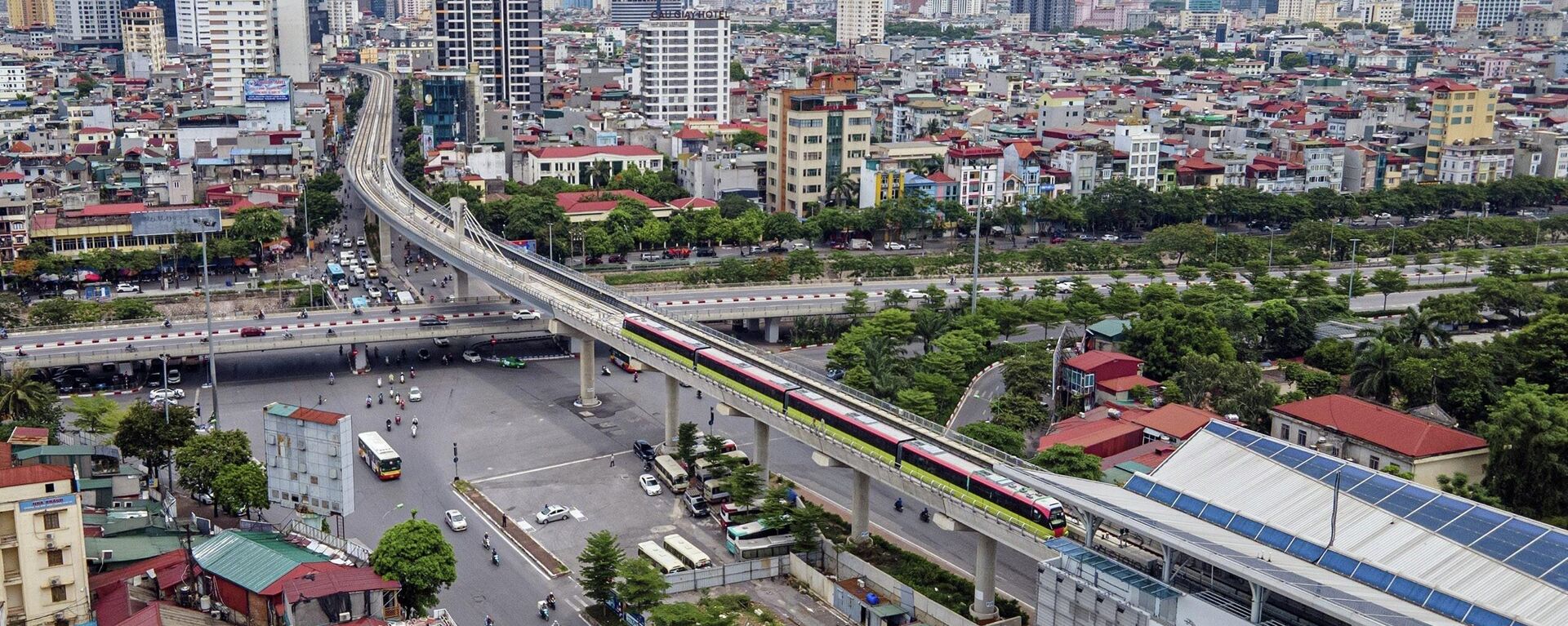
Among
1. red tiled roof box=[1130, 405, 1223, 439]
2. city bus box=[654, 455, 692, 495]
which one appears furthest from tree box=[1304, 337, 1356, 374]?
city bus box=[654, 455, 692, 495]

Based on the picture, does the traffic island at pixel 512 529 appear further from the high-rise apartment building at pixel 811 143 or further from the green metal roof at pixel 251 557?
the high-rise apartment building at pixel 811 143

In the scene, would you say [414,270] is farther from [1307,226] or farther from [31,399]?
[1307,226]

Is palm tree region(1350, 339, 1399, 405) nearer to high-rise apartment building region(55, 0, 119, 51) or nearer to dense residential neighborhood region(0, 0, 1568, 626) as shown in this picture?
dense residential neighborhood region(0, 0, 1568, 626)

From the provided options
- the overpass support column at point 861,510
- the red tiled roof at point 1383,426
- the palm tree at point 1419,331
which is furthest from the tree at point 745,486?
the palm tree at point 1419,331

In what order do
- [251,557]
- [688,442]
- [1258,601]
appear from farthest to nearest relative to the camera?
1. [688,442]
2. [251,557]
3. [1258,601]

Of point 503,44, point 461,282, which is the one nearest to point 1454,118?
point 461,282

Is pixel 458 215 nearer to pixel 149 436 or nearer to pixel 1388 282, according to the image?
pixel 149 436

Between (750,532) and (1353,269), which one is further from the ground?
(1353,269)
